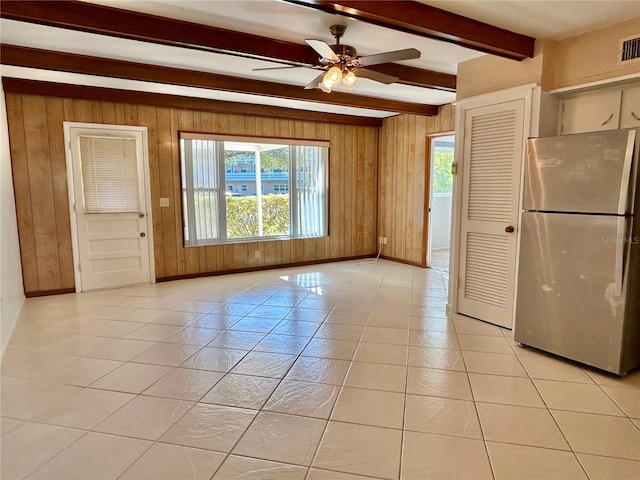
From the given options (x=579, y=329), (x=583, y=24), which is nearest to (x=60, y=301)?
(x=579, y=329)

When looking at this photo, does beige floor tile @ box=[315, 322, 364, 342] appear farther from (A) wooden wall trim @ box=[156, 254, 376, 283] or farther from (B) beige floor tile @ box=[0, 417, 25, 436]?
(A) wooden wall trim @ box=[156, 254, 376, 283]

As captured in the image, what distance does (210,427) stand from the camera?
6.73ft

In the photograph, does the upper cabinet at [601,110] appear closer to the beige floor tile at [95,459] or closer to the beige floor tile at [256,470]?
the beige floor tile at [256,470]

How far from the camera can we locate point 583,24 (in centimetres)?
280

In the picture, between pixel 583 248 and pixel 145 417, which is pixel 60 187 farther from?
pixel 583 248

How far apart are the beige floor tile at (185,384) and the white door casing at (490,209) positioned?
2448 millimetres

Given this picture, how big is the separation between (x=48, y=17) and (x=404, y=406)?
323cm

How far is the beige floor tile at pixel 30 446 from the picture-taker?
5.74 ft

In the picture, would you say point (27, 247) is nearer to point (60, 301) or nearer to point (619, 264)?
point (60, 301)

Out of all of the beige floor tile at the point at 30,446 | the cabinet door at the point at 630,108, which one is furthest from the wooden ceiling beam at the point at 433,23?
the beige floor tile at the point at 30,446

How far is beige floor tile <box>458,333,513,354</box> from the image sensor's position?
3.02 metres

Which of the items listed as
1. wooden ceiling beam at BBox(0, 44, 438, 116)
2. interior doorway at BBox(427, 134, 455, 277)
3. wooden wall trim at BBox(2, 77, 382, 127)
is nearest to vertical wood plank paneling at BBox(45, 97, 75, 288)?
wooden wall trim at BBox(2, 77, 382, 127)

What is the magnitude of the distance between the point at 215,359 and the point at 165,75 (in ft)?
9.18

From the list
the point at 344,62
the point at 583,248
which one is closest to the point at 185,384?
the point at 344,62
